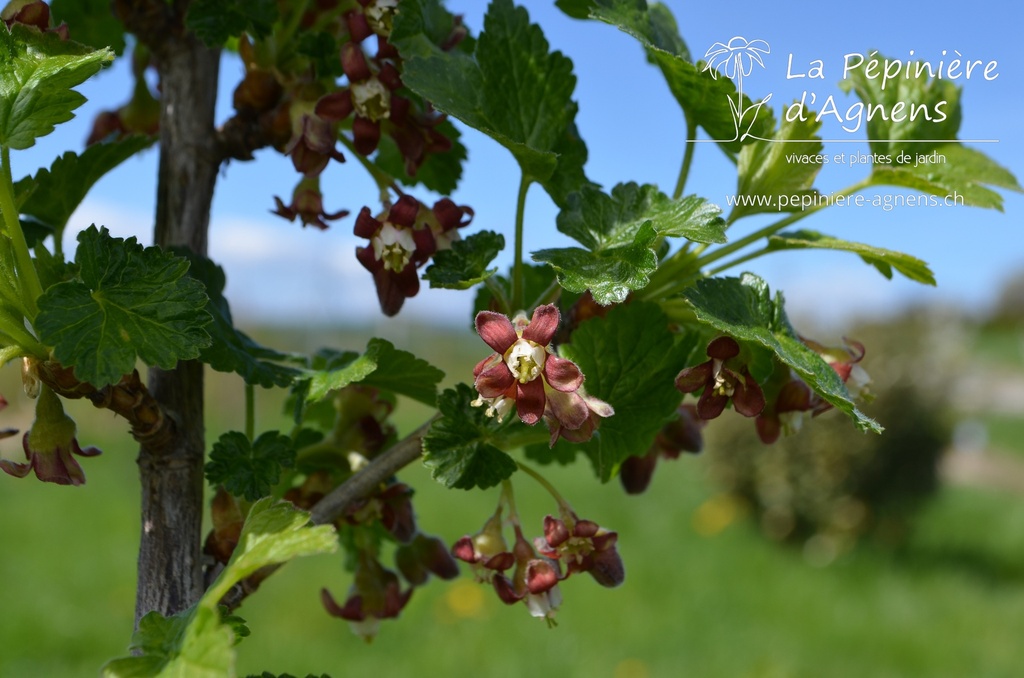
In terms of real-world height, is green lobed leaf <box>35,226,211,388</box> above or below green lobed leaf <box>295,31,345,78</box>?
below

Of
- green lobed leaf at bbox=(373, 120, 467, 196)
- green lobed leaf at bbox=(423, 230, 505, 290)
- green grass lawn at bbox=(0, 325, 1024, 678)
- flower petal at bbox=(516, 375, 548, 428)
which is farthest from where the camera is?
green grass lawn at bbox=(0, 325, 1024, 678)

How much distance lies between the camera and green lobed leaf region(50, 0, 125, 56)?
1.30 meters

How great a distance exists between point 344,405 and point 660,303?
41 cm

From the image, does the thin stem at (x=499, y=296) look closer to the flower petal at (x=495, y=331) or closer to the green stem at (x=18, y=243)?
the flower petal at (x=495, y=331)

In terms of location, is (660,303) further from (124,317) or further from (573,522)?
(124,317)

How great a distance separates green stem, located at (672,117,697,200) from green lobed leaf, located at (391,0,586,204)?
0.38 feet

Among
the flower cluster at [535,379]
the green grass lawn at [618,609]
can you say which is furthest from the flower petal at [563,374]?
the green grass lawn at [618,609]

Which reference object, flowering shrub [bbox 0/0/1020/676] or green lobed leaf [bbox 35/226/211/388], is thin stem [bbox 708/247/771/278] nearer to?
flowering shrub [bbox 0/0/1020/676]

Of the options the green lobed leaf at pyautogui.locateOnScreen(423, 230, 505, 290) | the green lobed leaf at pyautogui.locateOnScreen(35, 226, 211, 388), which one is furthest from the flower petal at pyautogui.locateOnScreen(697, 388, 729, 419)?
the green lobed leaf at pyautogui.locateOnScreen(35, 226, 211, 388)

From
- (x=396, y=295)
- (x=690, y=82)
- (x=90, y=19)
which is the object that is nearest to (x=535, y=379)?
(x=396, y=295)

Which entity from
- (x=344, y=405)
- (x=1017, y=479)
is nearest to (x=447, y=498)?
(x=344, y=405)

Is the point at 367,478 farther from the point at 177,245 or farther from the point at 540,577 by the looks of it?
the point at 177,245

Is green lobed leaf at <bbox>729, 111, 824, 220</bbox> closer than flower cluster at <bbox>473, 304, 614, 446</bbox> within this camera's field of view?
No

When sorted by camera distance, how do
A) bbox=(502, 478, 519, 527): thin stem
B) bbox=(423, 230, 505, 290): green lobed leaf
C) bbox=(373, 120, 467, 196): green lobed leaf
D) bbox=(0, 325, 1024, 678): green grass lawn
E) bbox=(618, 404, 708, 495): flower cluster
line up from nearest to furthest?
bbox=(423, 230, 505, 290): green lobed leaf
bbox=(502, 478, 519, 527): thin stem
bbox=(618, 404, 708, 495): flower cluster
bbox=(373, 120, 467, 196): green lobed leaf
bbox=(0, 325, 1024, 678): green grass lawn
